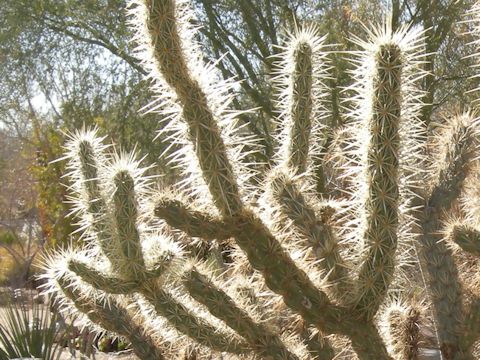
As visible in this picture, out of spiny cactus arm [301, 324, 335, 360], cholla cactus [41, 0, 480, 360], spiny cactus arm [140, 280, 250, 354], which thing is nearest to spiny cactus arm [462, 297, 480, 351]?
cholla cactus [41, 0, 480, 360]

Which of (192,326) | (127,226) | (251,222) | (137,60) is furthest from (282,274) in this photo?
(137,60)

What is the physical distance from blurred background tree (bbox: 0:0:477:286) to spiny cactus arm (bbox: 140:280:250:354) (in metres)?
6.71

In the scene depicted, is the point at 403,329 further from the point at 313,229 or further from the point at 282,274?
the point at 282,274

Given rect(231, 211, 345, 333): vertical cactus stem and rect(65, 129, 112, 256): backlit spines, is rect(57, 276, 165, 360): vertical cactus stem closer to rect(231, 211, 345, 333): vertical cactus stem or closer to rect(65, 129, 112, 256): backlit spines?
rect(65, 129, 112, 256): backlit spines

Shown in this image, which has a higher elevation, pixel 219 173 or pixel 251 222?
pixel 219 173

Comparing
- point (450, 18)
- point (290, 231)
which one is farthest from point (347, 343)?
point (450, 18)

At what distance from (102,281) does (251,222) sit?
682 mm

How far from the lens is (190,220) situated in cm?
325

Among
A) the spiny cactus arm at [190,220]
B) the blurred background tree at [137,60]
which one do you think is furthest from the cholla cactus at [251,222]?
the blurred background tree at [137,60]

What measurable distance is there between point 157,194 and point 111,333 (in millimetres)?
1181

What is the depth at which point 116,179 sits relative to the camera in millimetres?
3365

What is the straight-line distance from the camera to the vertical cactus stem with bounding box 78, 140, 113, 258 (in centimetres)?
351

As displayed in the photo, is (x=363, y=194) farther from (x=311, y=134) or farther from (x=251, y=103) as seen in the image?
(x=251, y=103)

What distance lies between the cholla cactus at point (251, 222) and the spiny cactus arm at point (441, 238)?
33 millimetres
